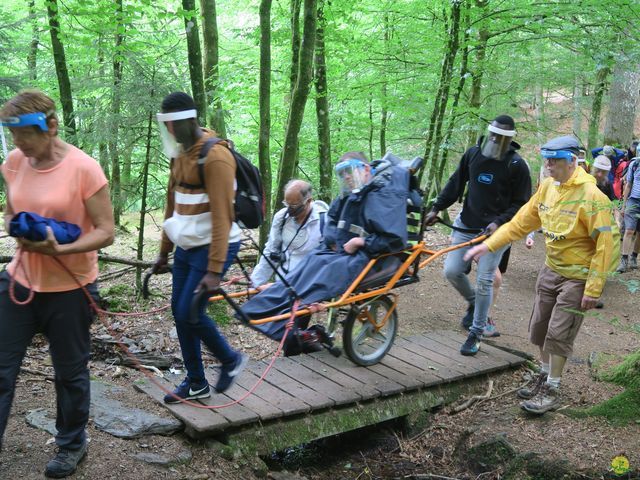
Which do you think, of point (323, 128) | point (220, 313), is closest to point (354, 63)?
point (323, 128)

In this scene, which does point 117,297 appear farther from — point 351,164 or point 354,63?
point 354,63

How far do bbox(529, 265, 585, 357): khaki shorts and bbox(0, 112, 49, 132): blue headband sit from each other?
13.0 ft

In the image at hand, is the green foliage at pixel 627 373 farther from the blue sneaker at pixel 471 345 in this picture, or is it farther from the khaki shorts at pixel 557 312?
the blue sneaker at pixel 471 345

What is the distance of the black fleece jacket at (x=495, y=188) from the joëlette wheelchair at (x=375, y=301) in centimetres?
41

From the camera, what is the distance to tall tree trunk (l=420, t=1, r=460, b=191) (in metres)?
9.83

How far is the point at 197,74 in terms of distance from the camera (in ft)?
23.6

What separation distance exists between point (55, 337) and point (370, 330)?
313 centimetres

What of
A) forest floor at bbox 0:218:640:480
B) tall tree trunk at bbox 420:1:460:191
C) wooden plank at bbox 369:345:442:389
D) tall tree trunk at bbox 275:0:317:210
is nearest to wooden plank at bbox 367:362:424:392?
wooden plank at bbox 369:345:442:389

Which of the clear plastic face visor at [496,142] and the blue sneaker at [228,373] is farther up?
the clear plastic face visor at [496,142]

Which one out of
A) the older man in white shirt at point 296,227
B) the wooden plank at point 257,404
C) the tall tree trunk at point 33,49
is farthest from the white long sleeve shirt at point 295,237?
the tall tree trunk at point 33,49

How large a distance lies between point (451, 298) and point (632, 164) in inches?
178

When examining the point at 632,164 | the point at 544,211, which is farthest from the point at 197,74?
the point at 632,164

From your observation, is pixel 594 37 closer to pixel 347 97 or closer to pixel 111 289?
pixel 347 97

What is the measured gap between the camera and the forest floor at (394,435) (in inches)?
148
